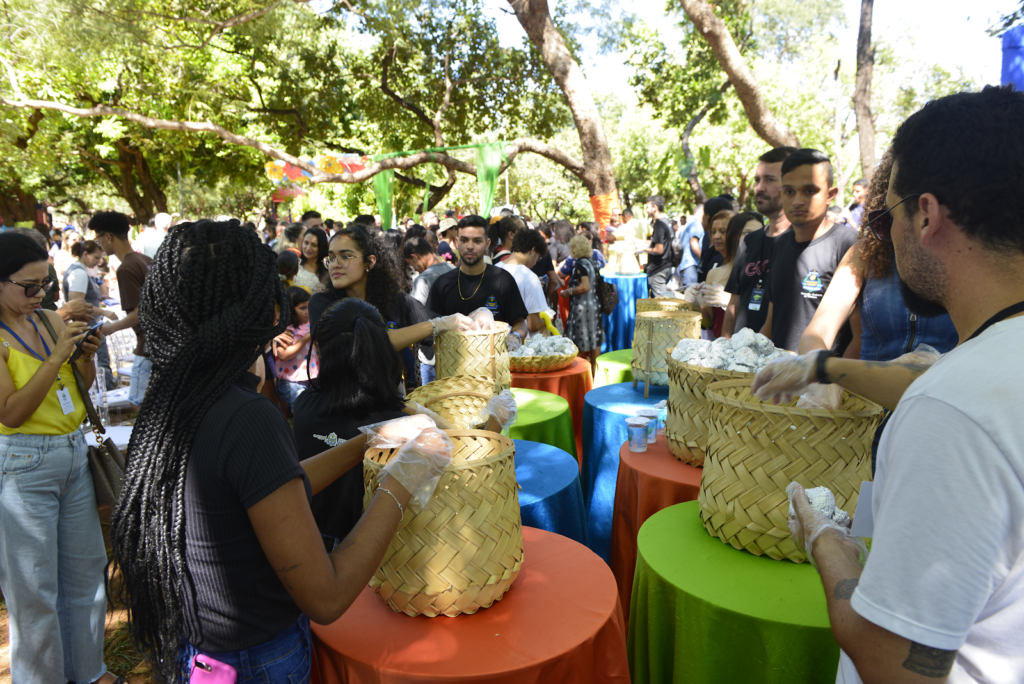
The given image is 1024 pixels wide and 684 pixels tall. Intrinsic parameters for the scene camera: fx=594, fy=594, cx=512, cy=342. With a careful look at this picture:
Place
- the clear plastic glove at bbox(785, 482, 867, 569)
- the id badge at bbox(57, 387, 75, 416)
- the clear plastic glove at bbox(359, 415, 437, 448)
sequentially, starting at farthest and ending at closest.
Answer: the id badge at bbox(57, 387, 75, 416)
the clear plastic glove at bbox(359, 415, 437, 448)
the clear plastic glove at bbox(785, 482, 867, 569)

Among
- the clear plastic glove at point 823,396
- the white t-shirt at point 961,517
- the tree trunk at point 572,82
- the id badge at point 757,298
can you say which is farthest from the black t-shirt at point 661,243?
the white t-shirt at point 961,517

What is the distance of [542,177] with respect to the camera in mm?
40594

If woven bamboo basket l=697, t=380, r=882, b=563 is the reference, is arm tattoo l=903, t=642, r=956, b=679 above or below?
above

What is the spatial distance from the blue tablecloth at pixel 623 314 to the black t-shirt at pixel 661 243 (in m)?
0.25

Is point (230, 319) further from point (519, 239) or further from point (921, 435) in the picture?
point (519, 239)

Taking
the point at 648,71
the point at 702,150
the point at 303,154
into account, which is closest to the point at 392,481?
the point at 648,71

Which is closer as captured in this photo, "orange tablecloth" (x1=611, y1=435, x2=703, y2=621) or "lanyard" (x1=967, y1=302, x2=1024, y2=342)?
"lanyard" (x1=967, y1=302, x2=1024, y2=342)

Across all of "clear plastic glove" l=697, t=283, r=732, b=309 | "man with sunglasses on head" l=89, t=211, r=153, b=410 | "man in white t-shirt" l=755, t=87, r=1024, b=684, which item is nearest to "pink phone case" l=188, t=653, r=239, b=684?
Result: "man in white t-shirt" l=755, t=87, r=1024, b=684

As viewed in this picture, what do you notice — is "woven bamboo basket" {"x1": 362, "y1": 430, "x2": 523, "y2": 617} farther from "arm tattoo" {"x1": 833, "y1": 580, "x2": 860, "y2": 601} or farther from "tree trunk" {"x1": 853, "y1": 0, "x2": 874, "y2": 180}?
"tree trunk" {"x1": 853, "y1": 0, "x2": 874, "y2": 180}

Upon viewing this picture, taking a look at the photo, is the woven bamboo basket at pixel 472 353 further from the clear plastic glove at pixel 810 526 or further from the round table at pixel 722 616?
the clear plastic glove at pixel 810 526

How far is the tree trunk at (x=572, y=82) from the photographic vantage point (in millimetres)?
10648

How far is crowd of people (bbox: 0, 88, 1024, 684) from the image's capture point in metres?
0.72

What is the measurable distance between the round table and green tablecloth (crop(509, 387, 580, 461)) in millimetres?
1195

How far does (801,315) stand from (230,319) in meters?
2.74
